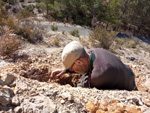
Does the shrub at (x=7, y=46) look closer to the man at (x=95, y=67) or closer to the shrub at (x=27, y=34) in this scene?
the man at (x=95, y=67)

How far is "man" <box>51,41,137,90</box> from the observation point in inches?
88.0

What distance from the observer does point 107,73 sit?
2.31 metres

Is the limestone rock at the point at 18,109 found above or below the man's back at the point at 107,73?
above

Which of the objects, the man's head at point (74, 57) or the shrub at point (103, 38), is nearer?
the man's head at point (74, 57)

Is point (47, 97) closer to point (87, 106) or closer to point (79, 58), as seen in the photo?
point (87, 106)

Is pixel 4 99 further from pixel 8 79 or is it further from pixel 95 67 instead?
pixel 95 67

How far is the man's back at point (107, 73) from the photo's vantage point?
2320mm

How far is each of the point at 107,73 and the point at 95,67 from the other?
8.3 inches

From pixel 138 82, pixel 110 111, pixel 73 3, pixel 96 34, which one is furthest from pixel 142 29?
pixel 110 111

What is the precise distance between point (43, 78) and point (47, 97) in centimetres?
142

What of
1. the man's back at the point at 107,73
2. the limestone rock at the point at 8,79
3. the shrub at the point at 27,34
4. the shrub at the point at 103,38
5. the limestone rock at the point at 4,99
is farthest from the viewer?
the shrub at the point at 103,38

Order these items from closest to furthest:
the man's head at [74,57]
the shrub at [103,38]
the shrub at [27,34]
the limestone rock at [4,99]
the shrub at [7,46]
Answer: the limestone rock at [4,99] < the man's head at [74,57] < the shrub at [7,46] < the shrub at [27,34] < the shrub at [103,38]

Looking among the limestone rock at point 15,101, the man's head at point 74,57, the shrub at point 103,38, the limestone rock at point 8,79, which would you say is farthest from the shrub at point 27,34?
the limestone rock at point 15,101

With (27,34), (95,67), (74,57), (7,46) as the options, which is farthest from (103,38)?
(74,57)
